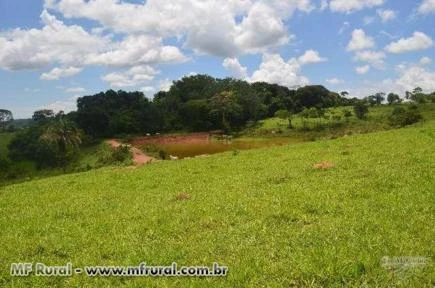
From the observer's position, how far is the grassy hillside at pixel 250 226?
1042 centimetres

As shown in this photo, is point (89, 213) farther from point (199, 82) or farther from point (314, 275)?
point (199, 82)

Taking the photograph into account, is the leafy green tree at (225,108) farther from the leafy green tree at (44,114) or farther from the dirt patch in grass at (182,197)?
the dirt patch in grass at (182,197)

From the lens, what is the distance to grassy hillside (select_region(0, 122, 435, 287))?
34.2 ft

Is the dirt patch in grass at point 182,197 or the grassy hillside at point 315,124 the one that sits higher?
the grassy hillside at point 315,124

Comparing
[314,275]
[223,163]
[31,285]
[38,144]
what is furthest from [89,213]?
[38,144]

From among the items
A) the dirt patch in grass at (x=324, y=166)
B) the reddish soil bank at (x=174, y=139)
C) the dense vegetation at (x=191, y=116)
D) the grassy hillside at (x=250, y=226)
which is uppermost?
the dense vegetation at (x=191, y=116)

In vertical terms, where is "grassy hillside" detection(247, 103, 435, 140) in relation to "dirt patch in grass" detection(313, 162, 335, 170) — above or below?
above

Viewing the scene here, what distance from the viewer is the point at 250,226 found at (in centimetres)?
1391

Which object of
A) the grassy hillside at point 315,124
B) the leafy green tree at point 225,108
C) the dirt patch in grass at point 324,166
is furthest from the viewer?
the leafy green tree at point 225,108

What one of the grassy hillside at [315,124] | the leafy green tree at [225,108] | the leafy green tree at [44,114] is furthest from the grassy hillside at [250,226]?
the leafy green tree at [44,114]

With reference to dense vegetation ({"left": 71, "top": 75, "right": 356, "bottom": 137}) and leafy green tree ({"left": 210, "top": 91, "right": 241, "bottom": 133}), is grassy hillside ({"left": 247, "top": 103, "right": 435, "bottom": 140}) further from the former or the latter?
dense vegetation ({"left": 71, "top": 75, "right": 356, "bottom": 137})

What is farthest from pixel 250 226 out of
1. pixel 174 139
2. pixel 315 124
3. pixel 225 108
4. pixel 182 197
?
pixel 225 108

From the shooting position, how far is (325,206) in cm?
1562

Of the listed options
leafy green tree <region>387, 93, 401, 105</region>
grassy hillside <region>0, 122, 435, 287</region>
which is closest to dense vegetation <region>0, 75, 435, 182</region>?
leafy green tree <region>387, 93, 401, 105</region>
